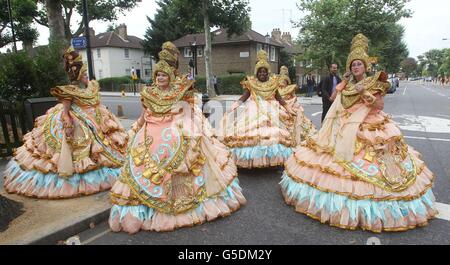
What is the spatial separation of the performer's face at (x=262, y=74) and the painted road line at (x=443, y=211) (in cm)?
378

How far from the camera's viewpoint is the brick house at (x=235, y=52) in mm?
36812

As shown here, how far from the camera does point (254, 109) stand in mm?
6559

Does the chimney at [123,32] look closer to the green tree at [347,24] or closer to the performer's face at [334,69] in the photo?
the green tree at [347,24]

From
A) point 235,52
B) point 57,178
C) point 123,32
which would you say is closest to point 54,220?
point 57,178

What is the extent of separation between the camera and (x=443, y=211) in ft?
14.9

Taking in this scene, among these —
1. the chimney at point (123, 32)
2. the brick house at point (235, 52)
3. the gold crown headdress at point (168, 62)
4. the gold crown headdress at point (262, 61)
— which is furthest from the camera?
the chimney at point (123, 32)

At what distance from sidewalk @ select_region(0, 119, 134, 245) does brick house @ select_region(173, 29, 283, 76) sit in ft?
105

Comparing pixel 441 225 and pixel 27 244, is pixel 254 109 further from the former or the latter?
pixel 27 244

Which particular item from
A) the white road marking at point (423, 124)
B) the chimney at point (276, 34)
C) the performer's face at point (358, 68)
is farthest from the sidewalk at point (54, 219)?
the chimney at point (276, 34)

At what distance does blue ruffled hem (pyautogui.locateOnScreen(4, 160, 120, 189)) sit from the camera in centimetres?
511

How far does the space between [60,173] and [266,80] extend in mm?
4264

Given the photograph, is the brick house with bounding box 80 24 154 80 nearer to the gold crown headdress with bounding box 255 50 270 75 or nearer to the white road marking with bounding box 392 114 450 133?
the white road marking with bounding box 392 114 450 133

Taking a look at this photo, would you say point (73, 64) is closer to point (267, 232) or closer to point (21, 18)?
point (267, 232)
